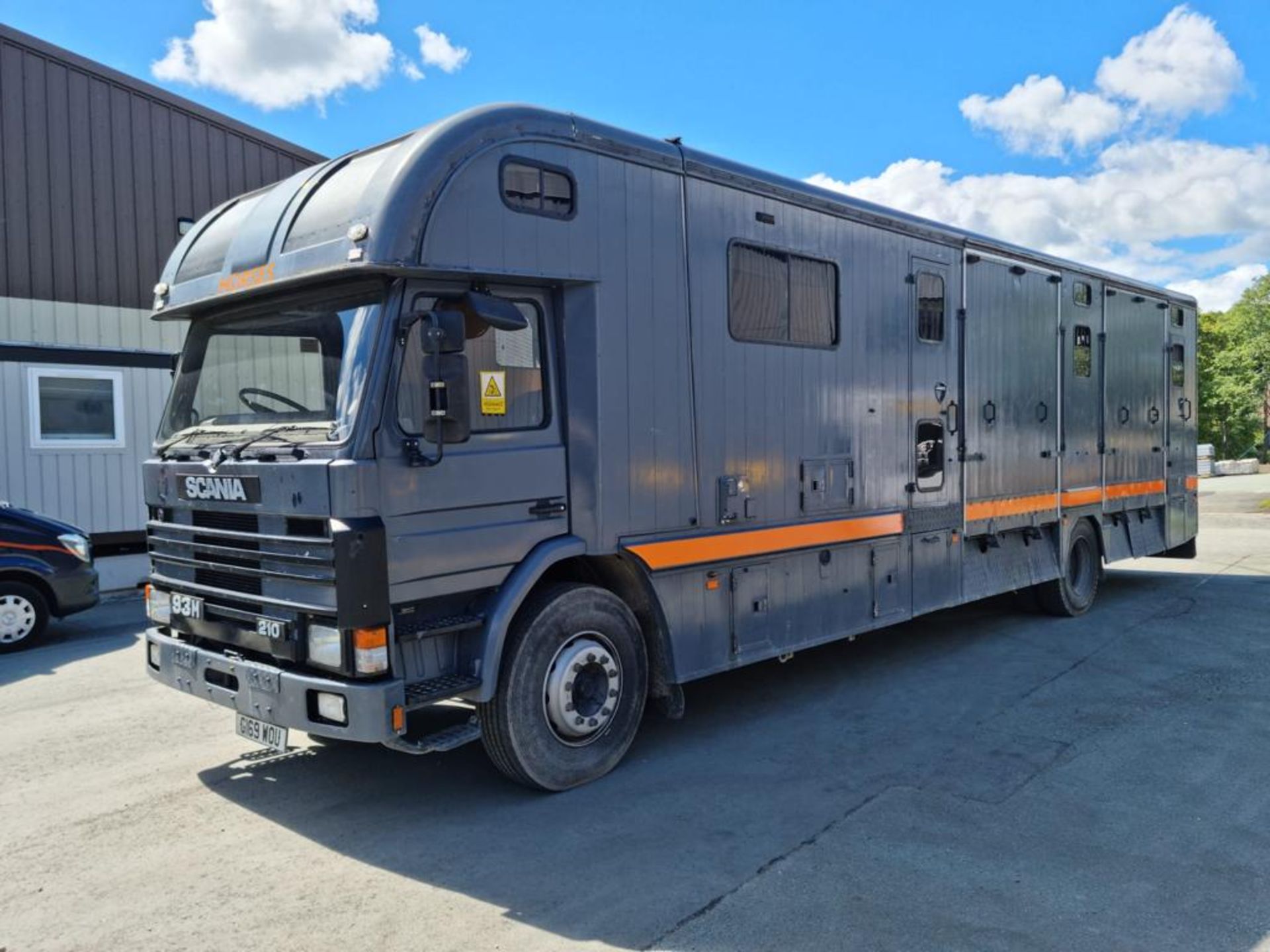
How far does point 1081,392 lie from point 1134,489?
1795mm

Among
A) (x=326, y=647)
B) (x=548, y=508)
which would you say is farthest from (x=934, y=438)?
(x=326, y=647)

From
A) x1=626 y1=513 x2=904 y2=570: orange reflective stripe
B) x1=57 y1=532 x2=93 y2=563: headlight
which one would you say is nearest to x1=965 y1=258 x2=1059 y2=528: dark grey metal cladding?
x1=626 y1=513 x2=904 y2=570: orange reflective stripe

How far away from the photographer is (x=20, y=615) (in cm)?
853

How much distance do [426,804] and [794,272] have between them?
4.02 metres

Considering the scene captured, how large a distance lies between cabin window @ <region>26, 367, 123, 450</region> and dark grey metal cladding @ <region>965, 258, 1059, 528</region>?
34.0 feet

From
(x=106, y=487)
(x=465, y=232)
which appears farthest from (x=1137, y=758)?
(x=106, y=487)

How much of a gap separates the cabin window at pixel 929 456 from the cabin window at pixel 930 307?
2.31ft

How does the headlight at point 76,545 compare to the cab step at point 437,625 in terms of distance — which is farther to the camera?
the headlight at point 76,545

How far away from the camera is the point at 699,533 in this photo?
5.67 metres

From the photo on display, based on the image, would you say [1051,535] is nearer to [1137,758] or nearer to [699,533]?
[1137,758]

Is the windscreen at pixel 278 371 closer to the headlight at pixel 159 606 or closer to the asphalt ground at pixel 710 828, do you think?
the headlight at pixel 159 606

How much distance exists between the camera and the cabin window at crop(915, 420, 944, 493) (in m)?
7.55

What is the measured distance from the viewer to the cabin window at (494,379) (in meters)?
4.39

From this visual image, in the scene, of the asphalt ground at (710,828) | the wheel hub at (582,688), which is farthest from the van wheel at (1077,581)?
the wheel hub at (582,688)
